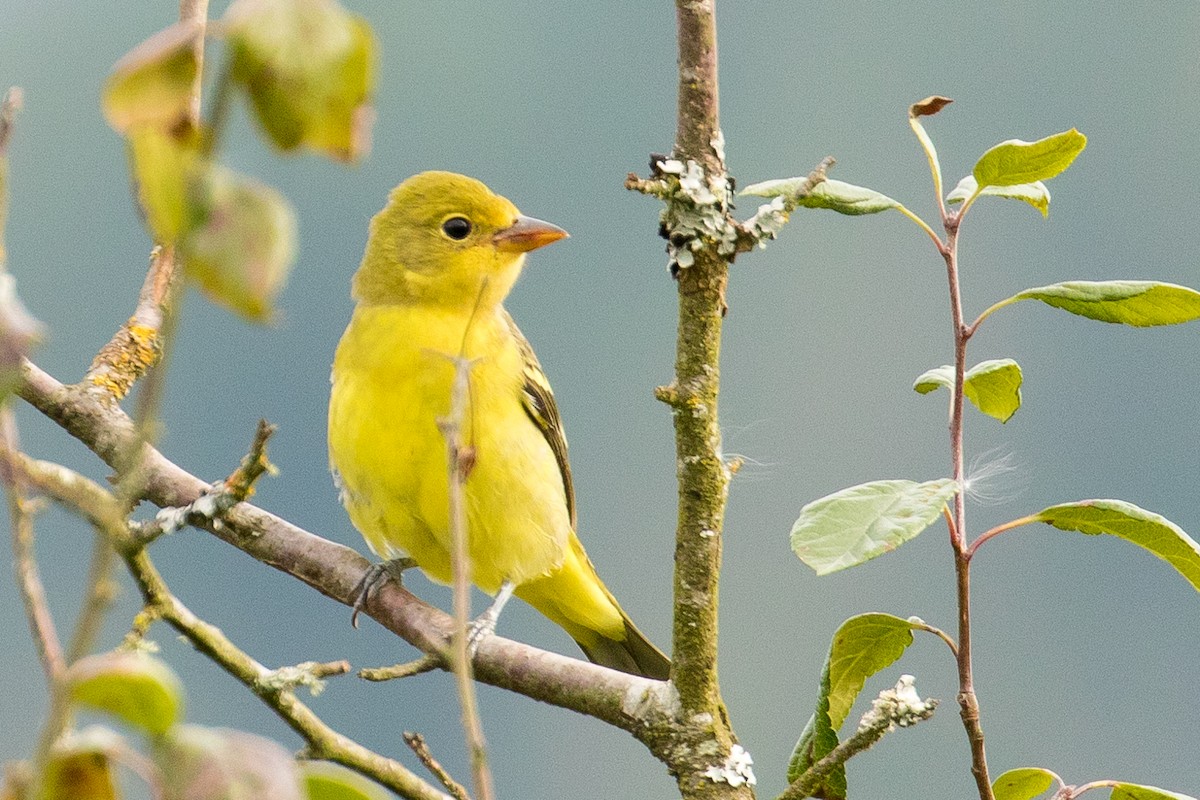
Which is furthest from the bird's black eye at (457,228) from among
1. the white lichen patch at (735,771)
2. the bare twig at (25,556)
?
the bare twig at (25,556)

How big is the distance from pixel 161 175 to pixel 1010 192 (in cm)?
191

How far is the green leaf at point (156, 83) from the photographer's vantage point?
614mm

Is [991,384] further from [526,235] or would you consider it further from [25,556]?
[526,235]

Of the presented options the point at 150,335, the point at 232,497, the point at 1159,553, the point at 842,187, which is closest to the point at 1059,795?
the point at 1159,553

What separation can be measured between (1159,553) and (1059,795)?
0.40 meters

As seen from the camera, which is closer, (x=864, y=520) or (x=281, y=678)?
(x=281, y=678)

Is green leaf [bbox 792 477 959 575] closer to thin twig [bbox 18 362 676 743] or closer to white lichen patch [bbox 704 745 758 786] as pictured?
white lichen patch [bbox 704 745 758 786]

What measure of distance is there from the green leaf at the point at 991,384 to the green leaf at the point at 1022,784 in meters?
0.59

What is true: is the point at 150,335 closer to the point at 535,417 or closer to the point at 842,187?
the point at 535,417

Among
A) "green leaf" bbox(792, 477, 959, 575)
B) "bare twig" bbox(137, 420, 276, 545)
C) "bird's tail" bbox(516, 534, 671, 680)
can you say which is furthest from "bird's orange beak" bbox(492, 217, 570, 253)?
"bare twig" bbox(137, 420, 276, 545)

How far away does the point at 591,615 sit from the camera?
4445 millimetres

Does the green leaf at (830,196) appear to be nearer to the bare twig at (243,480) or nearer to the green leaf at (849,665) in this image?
the green leaf at (849,665)

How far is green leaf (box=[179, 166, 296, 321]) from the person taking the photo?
1.92 feet

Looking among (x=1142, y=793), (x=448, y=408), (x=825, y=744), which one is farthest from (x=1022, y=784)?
(x=448, y=408)
